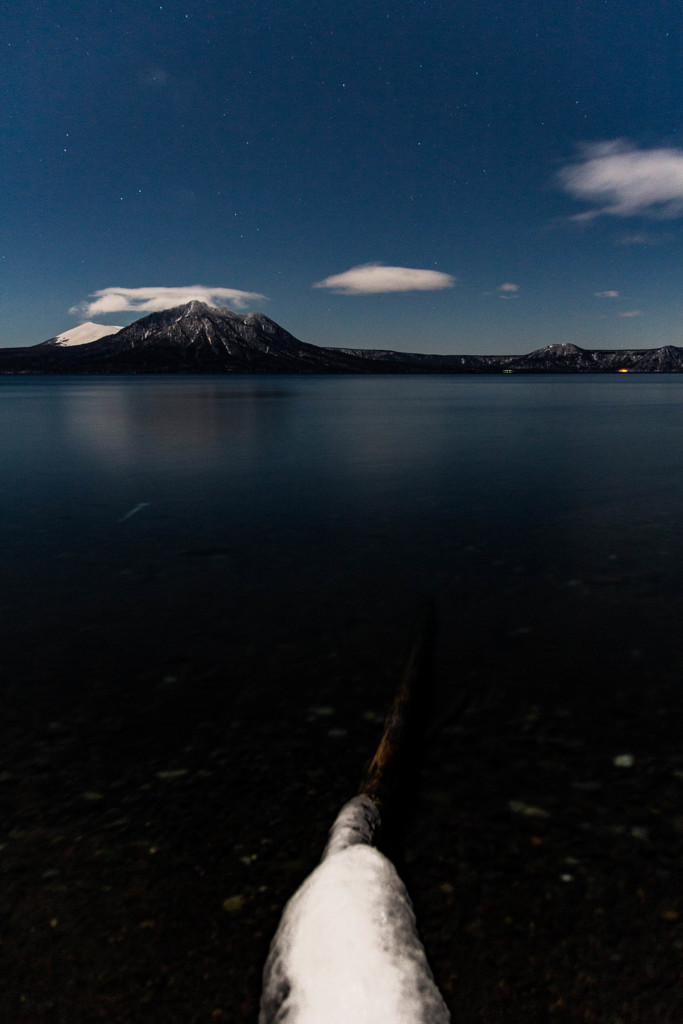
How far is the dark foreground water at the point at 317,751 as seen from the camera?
4.09 meters

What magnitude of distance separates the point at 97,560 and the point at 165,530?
2.76 m

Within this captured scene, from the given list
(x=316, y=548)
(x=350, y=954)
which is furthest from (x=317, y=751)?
(x=316, y=548)

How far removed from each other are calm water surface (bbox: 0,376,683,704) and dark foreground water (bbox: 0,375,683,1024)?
0.30 feet

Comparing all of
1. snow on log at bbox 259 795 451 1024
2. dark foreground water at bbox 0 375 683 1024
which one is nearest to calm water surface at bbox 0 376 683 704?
dark foreground water at bbox 0 375 683 1024

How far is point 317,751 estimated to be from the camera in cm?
630

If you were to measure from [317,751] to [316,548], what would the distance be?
7.65 m

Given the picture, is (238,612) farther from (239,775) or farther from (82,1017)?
(82,1017)

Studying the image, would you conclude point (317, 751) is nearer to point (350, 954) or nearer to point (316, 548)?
point (350, 954)

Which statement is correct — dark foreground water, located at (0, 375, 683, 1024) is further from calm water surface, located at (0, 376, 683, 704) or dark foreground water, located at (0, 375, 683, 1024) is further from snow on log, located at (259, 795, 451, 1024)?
snow on log, located at (259, 795, 451, 1024)

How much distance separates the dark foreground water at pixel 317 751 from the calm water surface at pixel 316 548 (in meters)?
0.09

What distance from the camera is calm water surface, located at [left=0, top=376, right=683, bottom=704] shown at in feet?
30.6

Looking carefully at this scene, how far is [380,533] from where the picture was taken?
1498 centimetres

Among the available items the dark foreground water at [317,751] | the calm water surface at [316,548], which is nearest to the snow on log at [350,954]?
the dark foreground water at [317,751]

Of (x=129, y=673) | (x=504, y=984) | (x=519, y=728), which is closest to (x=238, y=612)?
(x=129, y=673)
